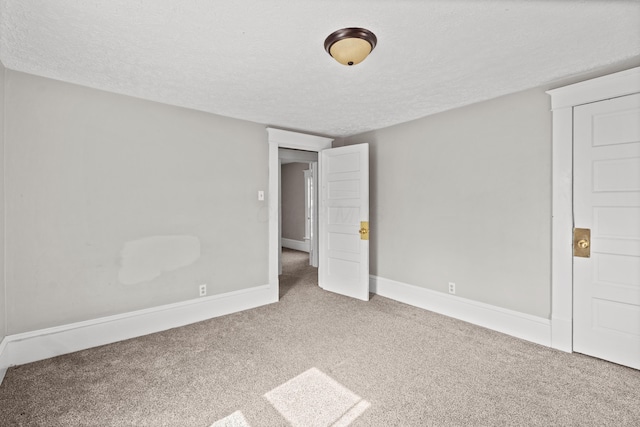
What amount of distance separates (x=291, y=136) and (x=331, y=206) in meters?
1.15

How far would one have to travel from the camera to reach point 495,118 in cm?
294

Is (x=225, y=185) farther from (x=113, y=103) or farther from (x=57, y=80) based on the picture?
(x=57, y=80)

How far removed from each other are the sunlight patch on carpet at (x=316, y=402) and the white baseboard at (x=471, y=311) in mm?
1820

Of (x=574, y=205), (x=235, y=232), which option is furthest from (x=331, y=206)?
(x=574, y=205)

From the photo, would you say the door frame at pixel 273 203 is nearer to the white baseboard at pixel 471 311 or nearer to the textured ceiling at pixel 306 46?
the textured ceiling at pixel 306 46

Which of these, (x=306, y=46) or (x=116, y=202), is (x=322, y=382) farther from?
(x=116, y=202)

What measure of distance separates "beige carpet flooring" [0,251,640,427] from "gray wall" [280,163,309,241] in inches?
198

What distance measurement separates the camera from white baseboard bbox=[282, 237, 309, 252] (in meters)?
7.79

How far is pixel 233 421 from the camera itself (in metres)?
1.74

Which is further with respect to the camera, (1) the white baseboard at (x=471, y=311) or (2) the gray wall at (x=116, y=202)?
(1) the white baseboard at (x=471, y=311)

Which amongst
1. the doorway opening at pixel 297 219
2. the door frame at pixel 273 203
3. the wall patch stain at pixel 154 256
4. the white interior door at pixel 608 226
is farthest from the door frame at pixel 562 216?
the doorway opening at pixel 297 219

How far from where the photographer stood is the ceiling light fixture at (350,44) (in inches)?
69.2

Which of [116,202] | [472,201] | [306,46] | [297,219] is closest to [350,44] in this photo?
[306,46]

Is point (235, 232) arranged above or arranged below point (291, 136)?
below
